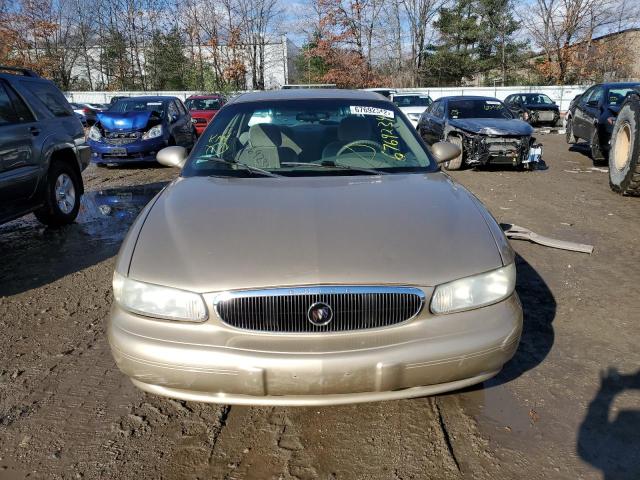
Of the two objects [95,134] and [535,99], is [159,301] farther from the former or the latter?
[535,99]

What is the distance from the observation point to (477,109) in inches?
407

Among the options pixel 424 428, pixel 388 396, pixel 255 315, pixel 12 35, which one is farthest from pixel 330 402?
pixel 12 35

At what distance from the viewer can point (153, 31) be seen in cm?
3906

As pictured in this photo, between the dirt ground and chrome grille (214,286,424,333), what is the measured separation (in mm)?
656

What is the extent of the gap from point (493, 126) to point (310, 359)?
27.0 ft

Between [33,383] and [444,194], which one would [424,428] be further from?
[33,383]

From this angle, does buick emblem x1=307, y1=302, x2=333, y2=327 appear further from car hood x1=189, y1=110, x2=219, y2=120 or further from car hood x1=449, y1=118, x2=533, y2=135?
car hood x1=189, y1=110, x2=219, y2=120

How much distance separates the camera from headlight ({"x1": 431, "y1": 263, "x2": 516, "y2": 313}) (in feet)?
6.81

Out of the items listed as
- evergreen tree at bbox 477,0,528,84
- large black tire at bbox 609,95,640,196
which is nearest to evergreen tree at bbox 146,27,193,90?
evergreen tree at bbox 477,0,528,84

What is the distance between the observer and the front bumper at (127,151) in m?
10.2

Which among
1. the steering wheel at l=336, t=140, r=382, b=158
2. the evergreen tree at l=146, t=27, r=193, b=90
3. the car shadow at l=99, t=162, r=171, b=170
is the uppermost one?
the evergreen tree at l=146, t=27, r=193, b=90

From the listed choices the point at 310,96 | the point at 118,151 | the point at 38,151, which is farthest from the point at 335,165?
the point at 118,151

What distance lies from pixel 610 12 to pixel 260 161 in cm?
4092

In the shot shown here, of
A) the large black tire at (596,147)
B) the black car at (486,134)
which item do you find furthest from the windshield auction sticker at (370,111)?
the large black tire at (596,147)
